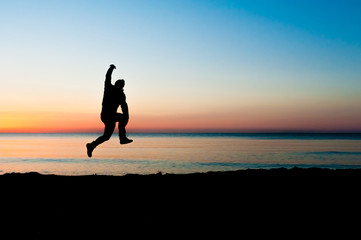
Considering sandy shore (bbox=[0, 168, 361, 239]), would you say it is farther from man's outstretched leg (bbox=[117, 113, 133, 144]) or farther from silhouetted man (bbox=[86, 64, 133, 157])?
silhouetted man (bbox=[86, 64, 133, 157])

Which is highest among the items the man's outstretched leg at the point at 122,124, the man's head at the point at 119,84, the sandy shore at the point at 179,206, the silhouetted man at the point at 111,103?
the man's head at the point at 119,84

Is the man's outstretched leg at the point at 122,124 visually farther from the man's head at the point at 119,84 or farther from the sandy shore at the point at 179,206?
the sandy shore at the point at 179,206

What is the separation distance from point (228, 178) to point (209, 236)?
495 cm

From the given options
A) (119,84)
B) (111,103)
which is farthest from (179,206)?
(119,84)

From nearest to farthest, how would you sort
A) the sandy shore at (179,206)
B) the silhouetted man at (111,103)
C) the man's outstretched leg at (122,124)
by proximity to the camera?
the sandy shore at (179,206) < the silhouetted man at (111,103) < the man's outstretched leg at (122,124)

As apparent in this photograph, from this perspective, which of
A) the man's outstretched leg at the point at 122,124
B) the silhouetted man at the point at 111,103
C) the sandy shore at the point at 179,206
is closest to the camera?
the sandy shore at the point at 179,206

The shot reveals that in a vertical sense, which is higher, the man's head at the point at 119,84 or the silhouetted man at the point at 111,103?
the man's head at the point at 119,84

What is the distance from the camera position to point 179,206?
7824 millimetres

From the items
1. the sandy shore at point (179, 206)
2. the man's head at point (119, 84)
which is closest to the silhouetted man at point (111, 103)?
the man's head at point (119, 84)

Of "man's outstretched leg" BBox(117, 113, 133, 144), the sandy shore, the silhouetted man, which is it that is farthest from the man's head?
the sandy shore

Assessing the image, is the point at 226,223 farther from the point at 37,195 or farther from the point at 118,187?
the point at 37,195

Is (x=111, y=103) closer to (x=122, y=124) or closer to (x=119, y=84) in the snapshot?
(x=119, y=84)

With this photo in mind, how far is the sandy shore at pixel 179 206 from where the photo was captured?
6.56 m

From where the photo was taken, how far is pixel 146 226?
6.65m
